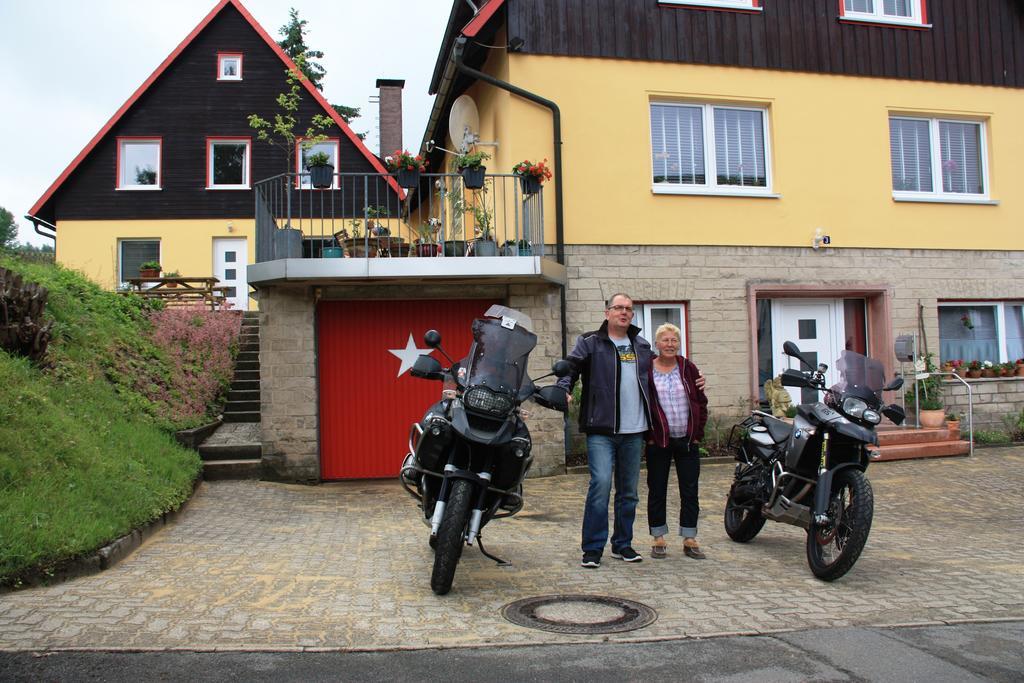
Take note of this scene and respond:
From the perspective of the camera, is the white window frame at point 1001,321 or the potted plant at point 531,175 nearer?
the potted plant at point 531,175

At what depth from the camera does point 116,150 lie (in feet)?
76.7

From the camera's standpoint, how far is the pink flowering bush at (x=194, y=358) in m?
11.1

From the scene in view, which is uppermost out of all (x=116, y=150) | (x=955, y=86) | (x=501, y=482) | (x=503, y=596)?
(x=116, y=150)

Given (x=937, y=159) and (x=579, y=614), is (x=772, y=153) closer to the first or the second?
(x=937, y=159)

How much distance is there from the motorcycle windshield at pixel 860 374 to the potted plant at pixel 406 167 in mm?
5748

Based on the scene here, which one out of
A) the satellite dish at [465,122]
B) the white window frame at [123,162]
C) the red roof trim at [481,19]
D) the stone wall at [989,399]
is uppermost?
the white window frame at [123,162]

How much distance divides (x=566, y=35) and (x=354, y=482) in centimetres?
636

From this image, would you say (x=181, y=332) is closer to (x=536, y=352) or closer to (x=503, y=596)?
(x=536, y=352)

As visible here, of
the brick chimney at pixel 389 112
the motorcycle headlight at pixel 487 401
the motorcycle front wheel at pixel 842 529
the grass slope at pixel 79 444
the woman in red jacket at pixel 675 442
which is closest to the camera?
the motorcycle front wheel at pixel 842 529

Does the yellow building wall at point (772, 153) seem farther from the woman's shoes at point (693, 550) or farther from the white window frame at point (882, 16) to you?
the woman's shoes at point (693, 550)

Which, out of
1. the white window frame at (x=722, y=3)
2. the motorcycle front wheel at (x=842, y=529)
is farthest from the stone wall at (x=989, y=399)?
the motorcycle front wheel at (x=842, y=529)

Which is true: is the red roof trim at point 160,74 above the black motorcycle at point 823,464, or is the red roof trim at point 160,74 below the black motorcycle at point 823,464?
above

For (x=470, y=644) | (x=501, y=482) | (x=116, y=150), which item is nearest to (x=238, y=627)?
(x=470, y=644)

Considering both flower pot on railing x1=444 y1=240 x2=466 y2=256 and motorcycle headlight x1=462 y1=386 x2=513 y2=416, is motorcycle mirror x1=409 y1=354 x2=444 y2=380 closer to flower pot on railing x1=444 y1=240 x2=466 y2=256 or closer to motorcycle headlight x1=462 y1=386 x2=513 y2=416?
motorcycle headlight x1=462 y1=386 x2=513 y2=416
